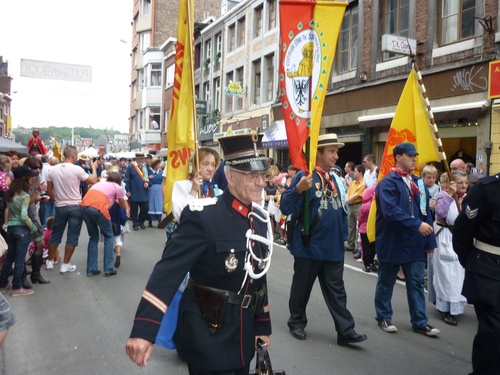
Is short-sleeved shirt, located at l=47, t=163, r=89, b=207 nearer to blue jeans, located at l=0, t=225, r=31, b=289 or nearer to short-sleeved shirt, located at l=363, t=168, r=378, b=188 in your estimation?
blue jeans, located at l=0, t=225, r=31, b=289

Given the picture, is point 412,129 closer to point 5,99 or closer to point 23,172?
point 23,172

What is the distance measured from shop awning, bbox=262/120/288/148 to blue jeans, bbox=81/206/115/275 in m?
15.6

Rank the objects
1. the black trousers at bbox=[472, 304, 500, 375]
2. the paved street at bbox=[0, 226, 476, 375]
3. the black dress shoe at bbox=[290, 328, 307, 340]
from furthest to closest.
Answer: the black dress shoe at bbox=[290, 328, 307, 340] → the paved street at bbox=[0, 226, 476, 375] → the black trousers at bbox=[472, 304, 500, 375]

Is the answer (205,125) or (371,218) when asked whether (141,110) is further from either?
(371,218)

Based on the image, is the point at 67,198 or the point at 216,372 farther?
the point at 67,198

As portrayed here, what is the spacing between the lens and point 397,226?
5.51 meters

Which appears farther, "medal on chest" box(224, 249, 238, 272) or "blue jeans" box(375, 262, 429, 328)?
"blue jeans" box(375, 262, 429, 328)

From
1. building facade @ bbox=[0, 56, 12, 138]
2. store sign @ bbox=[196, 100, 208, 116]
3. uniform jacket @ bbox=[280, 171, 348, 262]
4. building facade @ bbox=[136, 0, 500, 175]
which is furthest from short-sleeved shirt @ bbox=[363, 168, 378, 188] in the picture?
building facade @ bbox=[0, 56, 12, 138]

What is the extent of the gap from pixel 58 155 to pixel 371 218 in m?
12.5

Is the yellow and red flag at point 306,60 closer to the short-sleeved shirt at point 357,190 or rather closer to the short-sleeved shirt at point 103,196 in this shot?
the short-sleeved shirt at point 103,196

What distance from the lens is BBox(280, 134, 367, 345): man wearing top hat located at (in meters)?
5.08

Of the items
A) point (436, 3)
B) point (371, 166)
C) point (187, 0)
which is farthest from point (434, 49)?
point (187, 0)

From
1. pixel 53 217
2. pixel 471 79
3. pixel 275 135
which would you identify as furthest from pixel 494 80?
pixel 275 135

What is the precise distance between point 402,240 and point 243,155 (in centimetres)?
319
